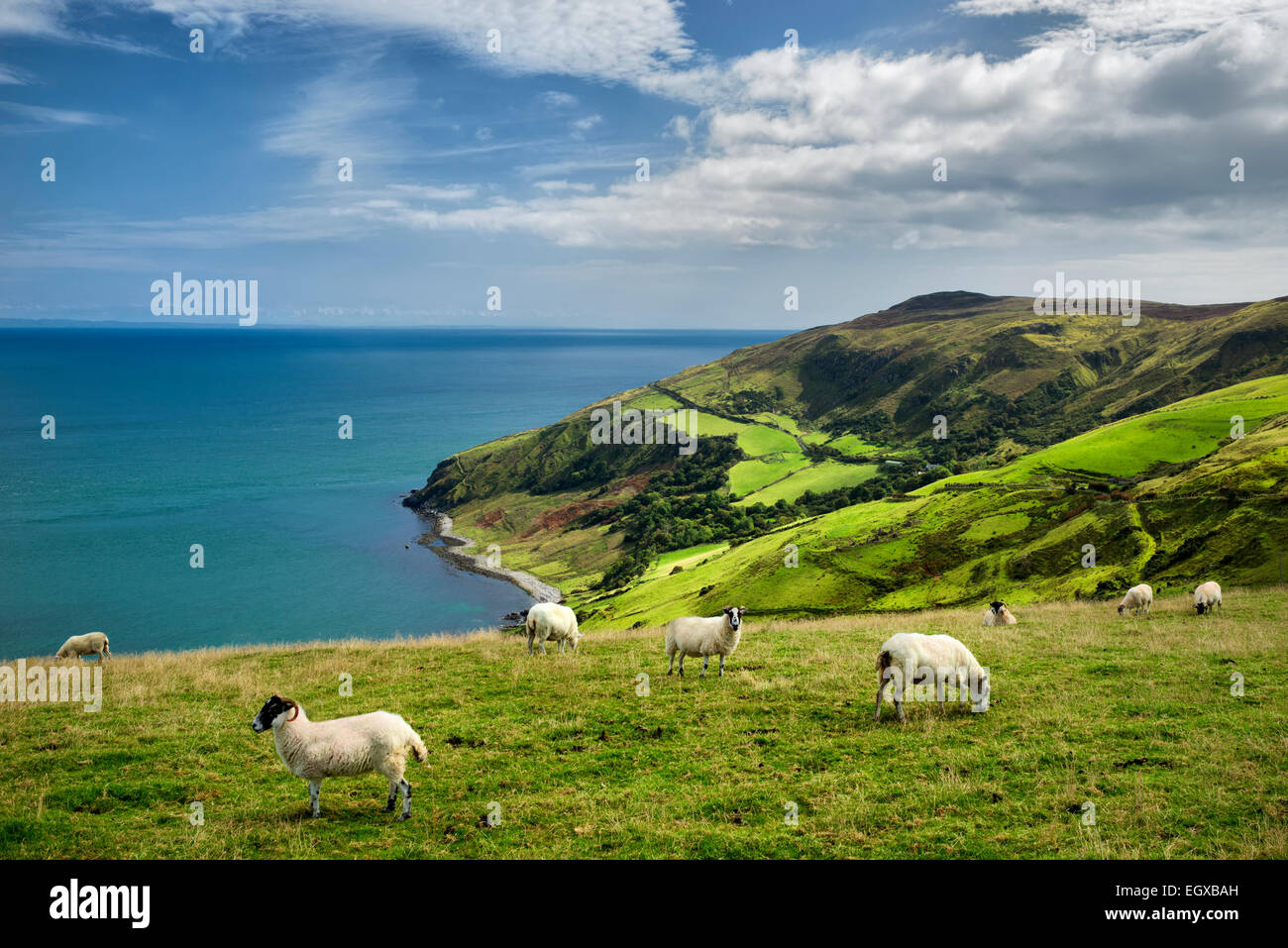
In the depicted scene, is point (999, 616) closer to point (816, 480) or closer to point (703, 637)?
point (703, 637)

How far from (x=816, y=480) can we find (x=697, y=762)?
149m

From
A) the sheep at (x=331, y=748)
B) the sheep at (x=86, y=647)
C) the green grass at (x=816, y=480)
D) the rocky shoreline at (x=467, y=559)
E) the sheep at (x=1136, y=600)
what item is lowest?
the rocky shoreline at (x=467, y=559)

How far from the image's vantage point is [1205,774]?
497 inches

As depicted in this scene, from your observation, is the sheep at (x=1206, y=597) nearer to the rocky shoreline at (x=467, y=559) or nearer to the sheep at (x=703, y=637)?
the sheep at (x=703, y=637)

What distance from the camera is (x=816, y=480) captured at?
158875mm

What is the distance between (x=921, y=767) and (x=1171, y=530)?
166 feet

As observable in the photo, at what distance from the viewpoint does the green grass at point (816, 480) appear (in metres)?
152

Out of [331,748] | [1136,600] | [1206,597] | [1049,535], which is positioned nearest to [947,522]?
[1049,535]

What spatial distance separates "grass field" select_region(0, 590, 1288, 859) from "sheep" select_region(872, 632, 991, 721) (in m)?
0.54

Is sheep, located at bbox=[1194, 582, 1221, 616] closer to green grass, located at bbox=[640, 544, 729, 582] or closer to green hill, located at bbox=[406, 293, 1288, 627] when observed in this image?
green hill, located at bbox=[406, 293, 1288, 627]

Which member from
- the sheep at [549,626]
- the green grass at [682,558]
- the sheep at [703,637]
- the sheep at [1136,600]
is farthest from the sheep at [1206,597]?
the green grass at [682,558]

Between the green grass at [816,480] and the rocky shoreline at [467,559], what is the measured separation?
161 ft
